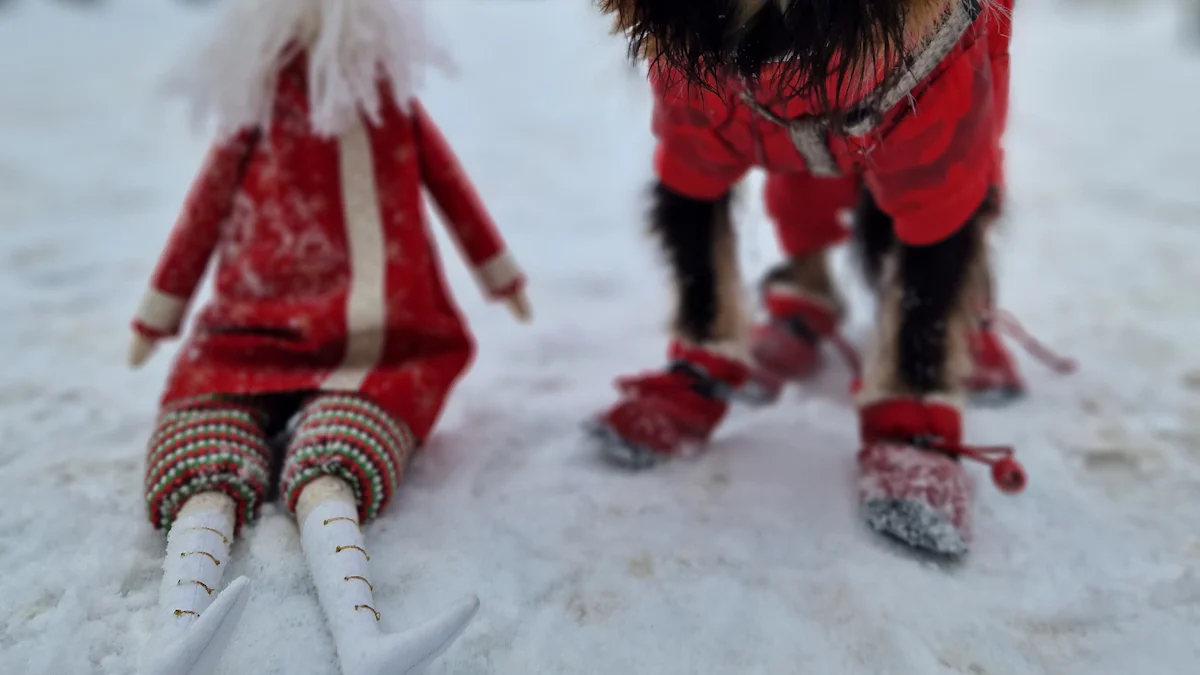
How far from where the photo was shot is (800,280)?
164cm

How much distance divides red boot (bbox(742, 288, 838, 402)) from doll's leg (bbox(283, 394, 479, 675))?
0.66 m

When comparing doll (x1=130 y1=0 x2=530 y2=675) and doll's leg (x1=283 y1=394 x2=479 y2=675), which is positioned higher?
doll (x1=130 y1=0 x2=530 y2=675)

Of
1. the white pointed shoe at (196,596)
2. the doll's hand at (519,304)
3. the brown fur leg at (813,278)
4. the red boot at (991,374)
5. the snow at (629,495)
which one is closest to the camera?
the white pointed shoe at (196,596)

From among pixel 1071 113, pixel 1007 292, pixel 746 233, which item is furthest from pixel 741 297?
pixel 1071 113

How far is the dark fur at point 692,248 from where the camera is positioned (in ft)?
4.03

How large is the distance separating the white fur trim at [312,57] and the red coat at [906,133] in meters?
0.35

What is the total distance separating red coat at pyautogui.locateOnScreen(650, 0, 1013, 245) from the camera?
904mm

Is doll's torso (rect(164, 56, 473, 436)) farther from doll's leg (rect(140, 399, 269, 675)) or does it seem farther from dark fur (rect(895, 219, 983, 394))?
dark fur (rect(895, 219, 983, 394))

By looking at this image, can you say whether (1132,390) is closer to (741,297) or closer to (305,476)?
(741,297)

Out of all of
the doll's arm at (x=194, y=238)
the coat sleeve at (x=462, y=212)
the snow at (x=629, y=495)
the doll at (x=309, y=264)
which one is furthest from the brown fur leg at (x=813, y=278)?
the doll's arm at (x=194, y=238)

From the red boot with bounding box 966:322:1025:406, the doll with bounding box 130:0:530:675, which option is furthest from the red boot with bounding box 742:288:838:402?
the doll with bounding box 130:0:530:675

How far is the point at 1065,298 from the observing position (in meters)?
1.76

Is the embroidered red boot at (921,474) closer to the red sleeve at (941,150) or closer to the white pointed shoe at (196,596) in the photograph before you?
the red sleeve at (941,150)

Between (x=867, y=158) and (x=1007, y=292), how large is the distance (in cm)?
104
